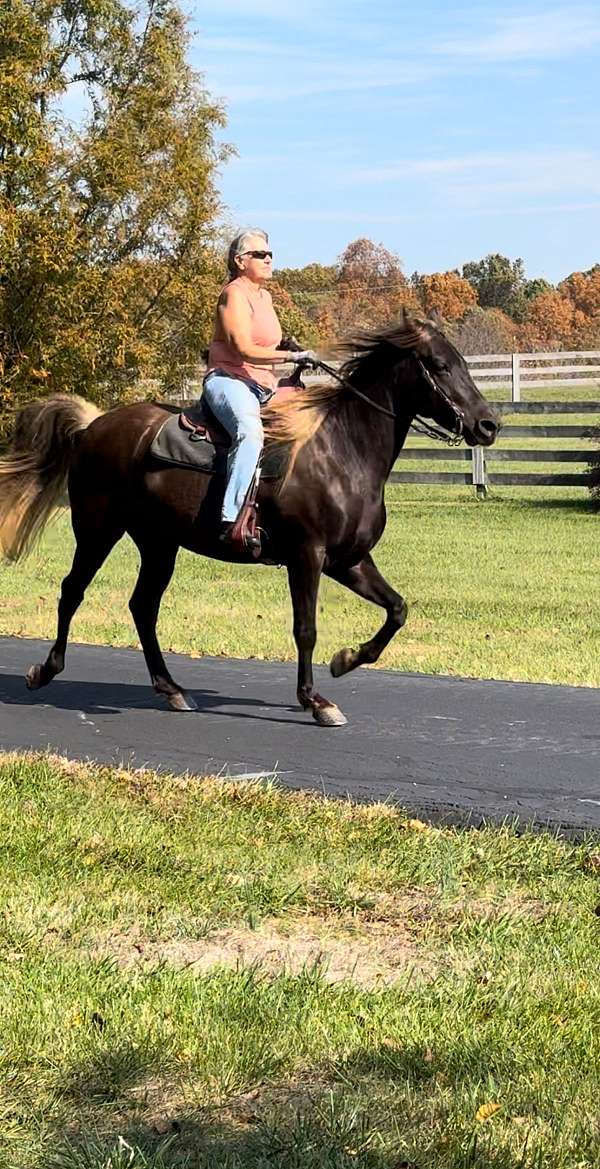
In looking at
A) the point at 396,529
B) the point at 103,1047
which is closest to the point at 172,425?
the point at 103,1047

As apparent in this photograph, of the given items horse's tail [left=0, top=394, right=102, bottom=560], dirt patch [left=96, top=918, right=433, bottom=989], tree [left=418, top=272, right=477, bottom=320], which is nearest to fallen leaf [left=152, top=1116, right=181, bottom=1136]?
dirt patch [left=96, top=918, right=433, bottom=989]

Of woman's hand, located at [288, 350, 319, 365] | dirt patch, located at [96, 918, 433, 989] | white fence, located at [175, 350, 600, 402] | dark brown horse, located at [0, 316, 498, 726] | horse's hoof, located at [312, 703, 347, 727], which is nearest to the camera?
dirt patch, located at [96, 918, 433, 989]

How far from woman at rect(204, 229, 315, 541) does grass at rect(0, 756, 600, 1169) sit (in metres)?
2.61

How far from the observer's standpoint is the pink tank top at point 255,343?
9.40m

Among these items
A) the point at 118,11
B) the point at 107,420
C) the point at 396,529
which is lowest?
the point at 396,529

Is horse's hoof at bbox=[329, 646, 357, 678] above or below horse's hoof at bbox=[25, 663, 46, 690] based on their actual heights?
above

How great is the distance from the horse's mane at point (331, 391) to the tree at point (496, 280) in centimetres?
8819

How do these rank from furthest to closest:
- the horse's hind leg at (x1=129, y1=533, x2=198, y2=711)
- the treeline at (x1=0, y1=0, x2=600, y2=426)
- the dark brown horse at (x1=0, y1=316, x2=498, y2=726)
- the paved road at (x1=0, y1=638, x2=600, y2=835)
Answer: the treeline at (x1=0, y1=0, x2=600, y2=426)
the horse's hind leg at (x1=129, y1=533, x2=198, y2=711)
the dark brown horse at (x1=0, y1=316, x2=498, y2=726)
the paved road at (x1=0, y1=638, x2=600, y2=835)

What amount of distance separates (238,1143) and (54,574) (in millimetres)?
15744

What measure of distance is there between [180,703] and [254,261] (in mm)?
2666

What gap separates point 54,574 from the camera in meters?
19.4

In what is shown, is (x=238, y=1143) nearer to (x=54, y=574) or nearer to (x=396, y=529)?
(x=54, y=574)

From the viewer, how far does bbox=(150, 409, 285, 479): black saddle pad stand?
9625mm

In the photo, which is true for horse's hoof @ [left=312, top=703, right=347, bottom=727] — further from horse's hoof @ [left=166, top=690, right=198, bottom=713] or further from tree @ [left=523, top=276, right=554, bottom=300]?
tree @ [left=523, top=276, right=554, bottom=300]
